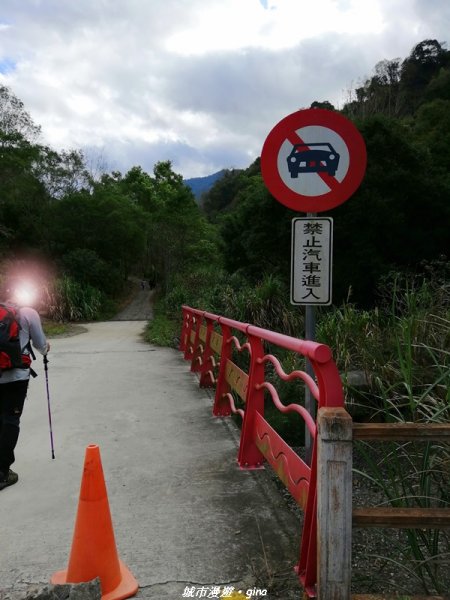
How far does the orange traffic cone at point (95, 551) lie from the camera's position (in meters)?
2.51

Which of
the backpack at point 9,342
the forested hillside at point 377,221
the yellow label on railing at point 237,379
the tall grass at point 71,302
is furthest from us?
the tall grass at point 71,302

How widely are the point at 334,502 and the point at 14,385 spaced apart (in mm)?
2964

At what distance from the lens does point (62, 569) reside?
2705 mm

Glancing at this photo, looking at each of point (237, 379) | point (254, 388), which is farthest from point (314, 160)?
point (237, 379)

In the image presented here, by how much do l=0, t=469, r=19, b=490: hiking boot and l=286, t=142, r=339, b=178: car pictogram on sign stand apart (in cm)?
315

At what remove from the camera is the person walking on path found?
12.9ft

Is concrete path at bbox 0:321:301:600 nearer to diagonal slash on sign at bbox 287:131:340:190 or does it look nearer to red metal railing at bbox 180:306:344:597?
red metal railing at bbox 180:306:344:597

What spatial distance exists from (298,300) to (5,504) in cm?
251

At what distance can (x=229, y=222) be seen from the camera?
634 inches

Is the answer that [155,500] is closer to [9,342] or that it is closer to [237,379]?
[237,379]

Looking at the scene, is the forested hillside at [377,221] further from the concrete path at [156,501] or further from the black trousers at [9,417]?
the black trousers at [9,417]

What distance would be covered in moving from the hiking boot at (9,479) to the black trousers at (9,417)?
0.04 m

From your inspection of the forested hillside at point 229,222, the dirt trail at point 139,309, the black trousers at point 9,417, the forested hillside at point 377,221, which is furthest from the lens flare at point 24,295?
the dirt trail at point 139,309

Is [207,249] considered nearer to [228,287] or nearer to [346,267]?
[228,287]
